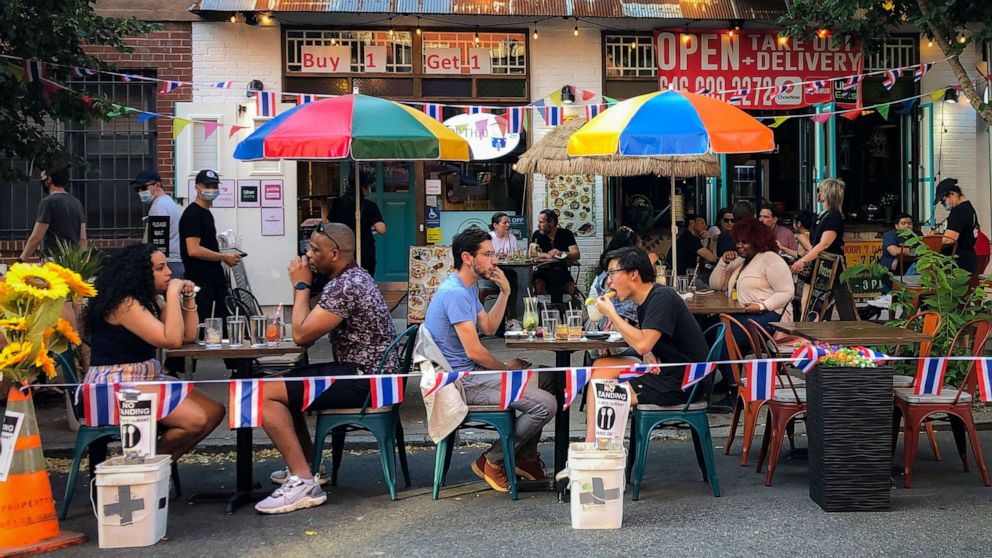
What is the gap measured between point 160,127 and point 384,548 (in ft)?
30.2

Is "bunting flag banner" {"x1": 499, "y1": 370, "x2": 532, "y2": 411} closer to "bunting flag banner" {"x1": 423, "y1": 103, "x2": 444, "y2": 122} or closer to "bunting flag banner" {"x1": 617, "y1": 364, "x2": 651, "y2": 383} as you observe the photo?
"bunting flag banner" {"x1": 617, "y1": 364, "x2": 651, "y2": 383}

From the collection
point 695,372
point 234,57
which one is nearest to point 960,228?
point 695,372

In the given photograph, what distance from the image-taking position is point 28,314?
5.70 meters

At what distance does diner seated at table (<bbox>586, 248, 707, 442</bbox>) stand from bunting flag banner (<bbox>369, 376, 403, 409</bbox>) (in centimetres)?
112

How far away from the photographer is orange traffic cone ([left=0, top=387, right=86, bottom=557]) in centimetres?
551

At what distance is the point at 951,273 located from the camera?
9.10 metres

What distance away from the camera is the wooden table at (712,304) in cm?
869

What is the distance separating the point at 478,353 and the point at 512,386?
0.29 m

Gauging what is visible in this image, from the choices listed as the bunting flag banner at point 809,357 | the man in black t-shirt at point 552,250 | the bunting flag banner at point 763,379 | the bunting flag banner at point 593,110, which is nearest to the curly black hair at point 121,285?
the bunting flag banner at point 763,379

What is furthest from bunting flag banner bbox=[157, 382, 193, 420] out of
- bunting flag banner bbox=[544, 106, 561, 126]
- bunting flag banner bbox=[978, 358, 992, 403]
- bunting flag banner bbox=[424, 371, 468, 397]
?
bunting flag banner bbox=[544, 106, 561, 126]

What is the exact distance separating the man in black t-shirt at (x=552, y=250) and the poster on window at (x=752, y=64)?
2467mm

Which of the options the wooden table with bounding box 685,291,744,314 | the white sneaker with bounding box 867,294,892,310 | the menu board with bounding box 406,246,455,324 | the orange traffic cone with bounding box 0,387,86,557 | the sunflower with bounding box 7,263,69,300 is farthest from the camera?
the menu board with bounding box 406,246,455,324

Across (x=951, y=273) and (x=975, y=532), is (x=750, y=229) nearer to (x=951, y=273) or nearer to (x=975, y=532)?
(x=951, y=273)

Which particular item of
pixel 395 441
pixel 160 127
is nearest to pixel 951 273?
pixel 395 441
